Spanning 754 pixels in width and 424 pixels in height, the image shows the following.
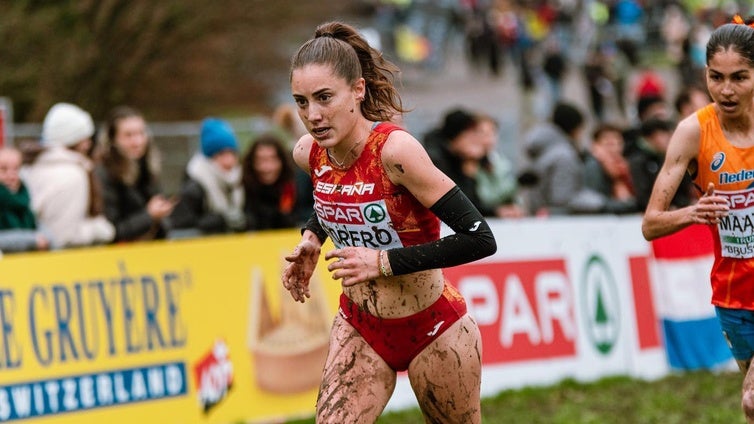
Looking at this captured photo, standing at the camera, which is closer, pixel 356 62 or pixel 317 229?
pixel 356 62

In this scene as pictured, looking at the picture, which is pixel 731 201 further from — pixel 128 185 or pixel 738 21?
pixel 128 185

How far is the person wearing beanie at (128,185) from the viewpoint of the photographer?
9.42m

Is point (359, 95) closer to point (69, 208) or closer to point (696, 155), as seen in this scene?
point (696, 155)

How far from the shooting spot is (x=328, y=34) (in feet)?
18.2

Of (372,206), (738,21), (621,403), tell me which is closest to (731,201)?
(738,21)

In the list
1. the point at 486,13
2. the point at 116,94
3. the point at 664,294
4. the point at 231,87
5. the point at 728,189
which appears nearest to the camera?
the point at 728,189

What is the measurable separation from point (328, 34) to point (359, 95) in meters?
0.31

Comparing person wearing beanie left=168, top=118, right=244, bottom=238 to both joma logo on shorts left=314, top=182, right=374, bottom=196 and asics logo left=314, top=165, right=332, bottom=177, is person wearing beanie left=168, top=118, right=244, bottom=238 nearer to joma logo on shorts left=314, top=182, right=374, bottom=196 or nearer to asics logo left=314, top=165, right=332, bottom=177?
asics logo left=314, top=165, right=332, bottom=177

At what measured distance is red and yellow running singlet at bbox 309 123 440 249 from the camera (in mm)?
5395

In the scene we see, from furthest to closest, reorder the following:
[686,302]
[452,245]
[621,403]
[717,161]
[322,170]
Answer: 1. [686,302]
2. [621,403]
3. [717,161]
4. [322,170]
5. [452,245]

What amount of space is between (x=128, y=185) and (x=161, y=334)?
1274 millimetres

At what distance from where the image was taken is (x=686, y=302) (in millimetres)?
11398

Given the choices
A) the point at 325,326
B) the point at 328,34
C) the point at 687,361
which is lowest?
the point at 687,361

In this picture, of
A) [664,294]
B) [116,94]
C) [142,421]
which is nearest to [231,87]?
[116,94]
